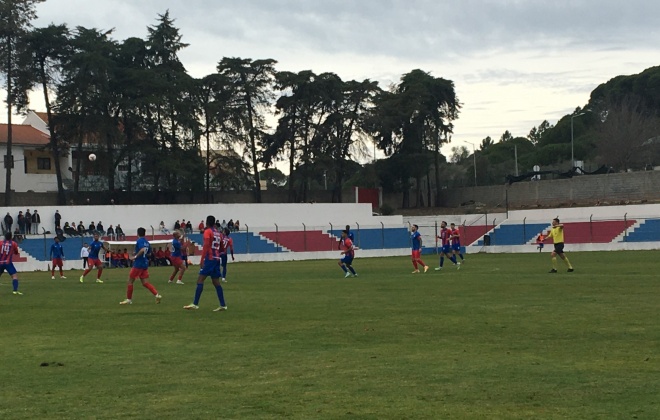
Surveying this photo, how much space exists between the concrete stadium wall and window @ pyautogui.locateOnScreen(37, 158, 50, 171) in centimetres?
4004

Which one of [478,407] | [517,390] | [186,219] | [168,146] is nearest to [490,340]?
[517,390]

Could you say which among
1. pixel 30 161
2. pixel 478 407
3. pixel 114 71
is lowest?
pixel 478 407

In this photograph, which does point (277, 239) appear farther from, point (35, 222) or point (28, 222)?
point (28, 222)

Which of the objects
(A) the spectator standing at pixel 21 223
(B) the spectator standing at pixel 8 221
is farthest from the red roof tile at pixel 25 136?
(A) the spectator standing at pixel 21 223

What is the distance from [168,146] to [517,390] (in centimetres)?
6617

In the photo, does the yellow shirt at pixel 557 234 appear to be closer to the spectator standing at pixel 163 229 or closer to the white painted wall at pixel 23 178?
the spectator standing at pixel 163 229

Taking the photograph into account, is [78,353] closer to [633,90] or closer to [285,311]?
[285,311]

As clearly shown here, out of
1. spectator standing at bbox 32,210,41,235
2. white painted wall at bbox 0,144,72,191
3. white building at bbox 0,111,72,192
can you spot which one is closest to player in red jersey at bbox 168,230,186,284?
spectator standing at bbox 32,210,41,235

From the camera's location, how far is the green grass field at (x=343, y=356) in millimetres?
9336

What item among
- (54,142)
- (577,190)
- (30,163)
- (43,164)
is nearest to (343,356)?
(54,142)

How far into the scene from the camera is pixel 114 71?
7188 centimetres

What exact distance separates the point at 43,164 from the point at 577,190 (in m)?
47.2

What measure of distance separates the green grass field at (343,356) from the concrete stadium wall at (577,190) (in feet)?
164

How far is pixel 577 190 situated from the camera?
76062 millimetres
